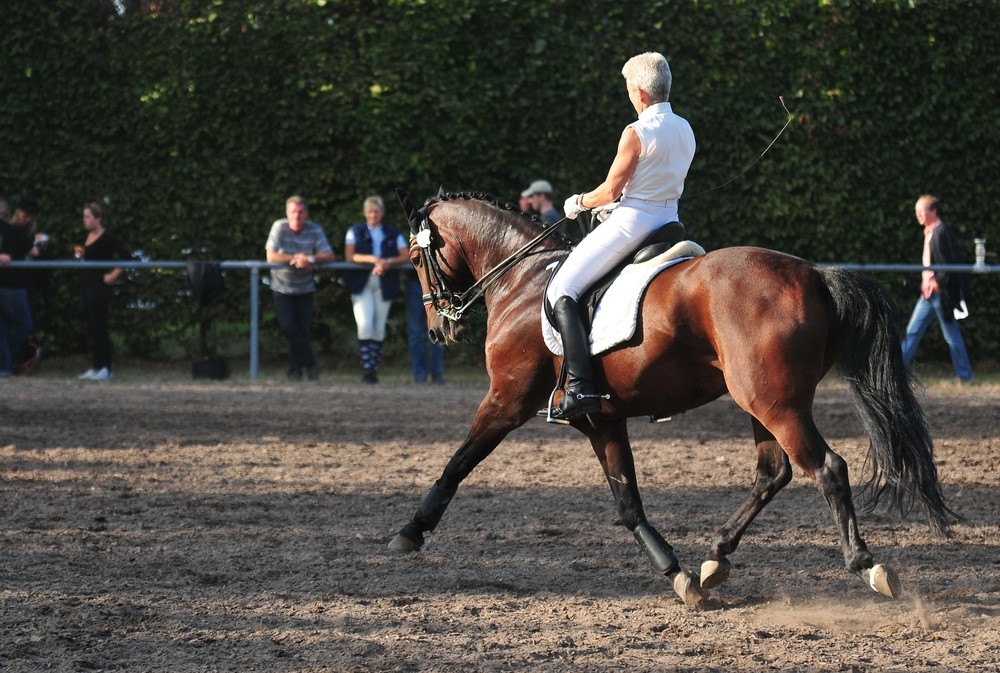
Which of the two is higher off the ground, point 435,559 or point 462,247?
point 462,247

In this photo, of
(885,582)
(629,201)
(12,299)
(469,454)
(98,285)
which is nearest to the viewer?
(885,582)

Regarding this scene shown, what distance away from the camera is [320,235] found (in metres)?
14.2

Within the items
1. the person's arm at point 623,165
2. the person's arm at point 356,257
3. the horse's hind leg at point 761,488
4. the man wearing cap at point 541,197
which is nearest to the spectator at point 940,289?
the man wearing cap at point 541,197

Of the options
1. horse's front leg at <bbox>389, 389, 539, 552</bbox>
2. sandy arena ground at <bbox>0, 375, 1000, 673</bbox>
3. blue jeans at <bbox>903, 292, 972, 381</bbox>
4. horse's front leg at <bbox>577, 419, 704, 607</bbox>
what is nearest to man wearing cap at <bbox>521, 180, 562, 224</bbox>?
sandy arena ground at <bbox>0, 375, 1000, 673</bbox>

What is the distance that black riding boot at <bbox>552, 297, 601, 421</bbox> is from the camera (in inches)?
231

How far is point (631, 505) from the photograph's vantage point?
601cm

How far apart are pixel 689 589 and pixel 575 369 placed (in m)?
1.08

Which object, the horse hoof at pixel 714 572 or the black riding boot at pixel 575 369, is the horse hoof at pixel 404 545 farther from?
the horse hoof at pixel 714 572

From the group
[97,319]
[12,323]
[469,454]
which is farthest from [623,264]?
[12,323]

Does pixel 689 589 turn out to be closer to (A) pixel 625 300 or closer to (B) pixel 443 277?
(A) pixel 625 300

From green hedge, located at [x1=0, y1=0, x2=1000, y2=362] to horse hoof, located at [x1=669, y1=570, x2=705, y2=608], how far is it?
10.1 m

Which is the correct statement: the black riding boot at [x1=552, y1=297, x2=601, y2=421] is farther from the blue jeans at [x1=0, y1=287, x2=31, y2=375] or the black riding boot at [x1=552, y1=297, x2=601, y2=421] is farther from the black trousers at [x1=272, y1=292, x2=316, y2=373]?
the blue jeans at [x1=0, y1=287, x2=31, y2=375]

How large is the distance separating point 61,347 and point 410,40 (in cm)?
552

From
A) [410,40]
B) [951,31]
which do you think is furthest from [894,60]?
[410,40]
